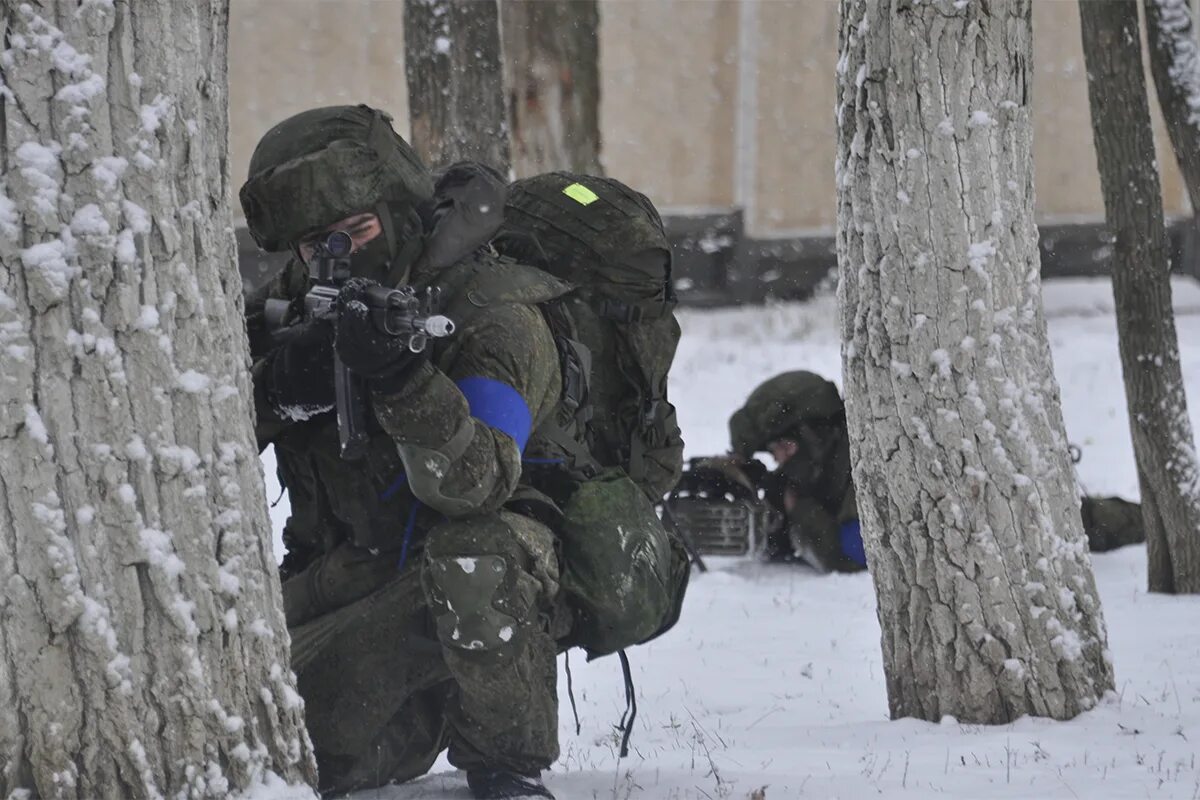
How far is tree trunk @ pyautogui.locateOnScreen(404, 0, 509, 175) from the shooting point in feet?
24.1

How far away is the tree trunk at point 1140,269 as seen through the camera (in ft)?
20.6

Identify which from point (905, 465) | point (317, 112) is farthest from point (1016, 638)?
point (317, 112)

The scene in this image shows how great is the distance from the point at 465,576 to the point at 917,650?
1.52m

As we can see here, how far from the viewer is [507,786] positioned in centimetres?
359

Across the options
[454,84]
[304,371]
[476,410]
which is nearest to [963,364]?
[476,410]

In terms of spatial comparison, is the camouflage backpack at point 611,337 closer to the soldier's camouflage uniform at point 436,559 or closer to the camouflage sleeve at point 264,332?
the soldier's camouflage uniform at point 436,559

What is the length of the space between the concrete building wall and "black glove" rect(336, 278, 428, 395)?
1275cm

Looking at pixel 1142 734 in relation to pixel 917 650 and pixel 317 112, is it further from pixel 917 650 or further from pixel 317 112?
pixel 317 112

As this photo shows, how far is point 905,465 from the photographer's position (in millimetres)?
4297

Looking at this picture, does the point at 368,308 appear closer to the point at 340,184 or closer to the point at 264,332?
the point at 340,184

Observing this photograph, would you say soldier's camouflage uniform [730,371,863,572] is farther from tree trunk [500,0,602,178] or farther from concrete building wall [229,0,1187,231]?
concrete building wall [229,0,1187,231]

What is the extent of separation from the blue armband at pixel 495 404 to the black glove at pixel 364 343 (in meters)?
0.30

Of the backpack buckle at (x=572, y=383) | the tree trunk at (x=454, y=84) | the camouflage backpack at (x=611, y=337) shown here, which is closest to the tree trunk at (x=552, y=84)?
the tree trunk at (x=454, y=84)

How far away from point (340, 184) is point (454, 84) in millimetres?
3990
